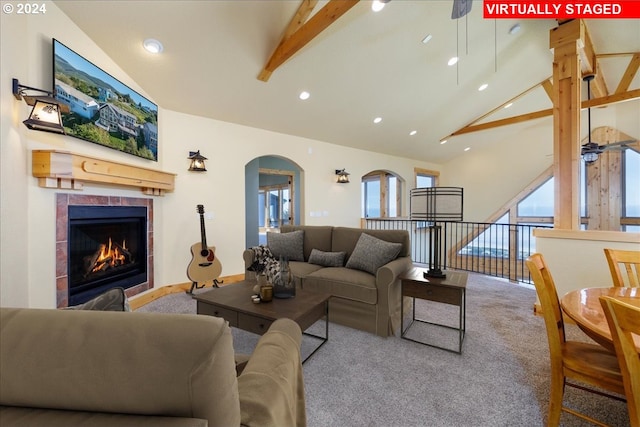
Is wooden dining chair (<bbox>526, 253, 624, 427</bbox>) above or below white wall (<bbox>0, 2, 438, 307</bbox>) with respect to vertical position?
below

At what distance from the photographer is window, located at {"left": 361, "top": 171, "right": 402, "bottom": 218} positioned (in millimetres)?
7691

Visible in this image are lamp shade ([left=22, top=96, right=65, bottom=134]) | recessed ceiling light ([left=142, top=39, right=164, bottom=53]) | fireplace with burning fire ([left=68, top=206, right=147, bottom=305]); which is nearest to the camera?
lamp shade ([left=22, top=96, right=65, bottom=134])

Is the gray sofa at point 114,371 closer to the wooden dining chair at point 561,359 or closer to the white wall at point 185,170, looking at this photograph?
the wooden dining chair at point 561,359

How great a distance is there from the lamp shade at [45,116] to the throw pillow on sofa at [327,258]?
2.57 metres

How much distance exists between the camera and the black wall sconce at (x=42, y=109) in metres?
1.95

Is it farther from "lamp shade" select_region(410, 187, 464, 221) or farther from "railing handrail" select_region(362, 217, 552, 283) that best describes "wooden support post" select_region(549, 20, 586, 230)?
"railing handrail" select_region(362, 217, 552, 283)

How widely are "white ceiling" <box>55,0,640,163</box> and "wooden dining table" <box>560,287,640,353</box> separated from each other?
3098 mm

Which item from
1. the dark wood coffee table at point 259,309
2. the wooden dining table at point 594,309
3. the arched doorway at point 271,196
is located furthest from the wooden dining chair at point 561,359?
the arched doorway at point 271,196

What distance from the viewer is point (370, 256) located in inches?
113

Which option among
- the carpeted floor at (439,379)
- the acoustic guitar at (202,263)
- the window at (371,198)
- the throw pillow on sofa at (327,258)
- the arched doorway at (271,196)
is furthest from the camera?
the window at (371,198)

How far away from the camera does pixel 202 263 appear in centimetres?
370

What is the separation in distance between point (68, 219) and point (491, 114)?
7526 mm

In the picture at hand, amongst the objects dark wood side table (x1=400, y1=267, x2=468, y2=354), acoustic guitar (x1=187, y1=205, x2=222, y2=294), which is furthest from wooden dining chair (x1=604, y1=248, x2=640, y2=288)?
acoustic guitar (x1=187, y1=205, x2=222, y2=294)

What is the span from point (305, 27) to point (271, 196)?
6411 millimetres
